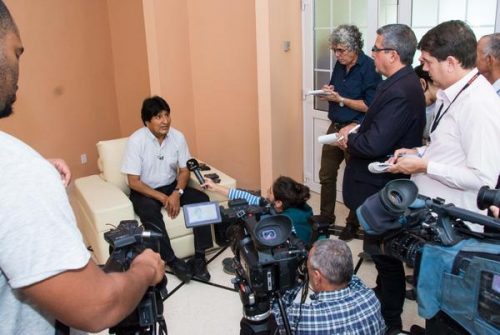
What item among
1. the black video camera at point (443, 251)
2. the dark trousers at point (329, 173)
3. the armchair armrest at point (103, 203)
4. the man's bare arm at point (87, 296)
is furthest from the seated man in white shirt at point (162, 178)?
the man's bare arm at point (87, 296)

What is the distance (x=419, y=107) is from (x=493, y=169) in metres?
0.50

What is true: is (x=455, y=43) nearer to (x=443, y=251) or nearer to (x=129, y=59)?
(x=443, y=251)

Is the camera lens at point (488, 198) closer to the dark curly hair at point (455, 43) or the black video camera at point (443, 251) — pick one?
the black video camera at point (443, 251)

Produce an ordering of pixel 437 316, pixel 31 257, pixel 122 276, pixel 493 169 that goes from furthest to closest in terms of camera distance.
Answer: pixel 493 169 < pixel 437 316 < pixel 122 276 < pixel 31 257

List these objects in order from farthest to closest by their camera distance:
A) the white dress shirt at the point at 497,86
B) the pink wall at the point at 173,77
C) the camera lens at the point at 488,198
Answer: the pink wall at the point at 173,77, the white dress shirt at the point at 497,86, the camera lens at the point at 488,198

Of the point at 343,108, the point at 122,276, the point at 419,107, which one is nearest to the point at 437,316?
the point at 122,276

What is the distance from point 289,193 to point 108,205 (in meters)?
1.19

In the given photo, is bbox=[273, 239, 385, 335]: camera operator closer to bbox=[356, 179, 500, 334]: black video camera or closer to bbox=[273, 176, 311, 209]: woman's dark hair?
bbox=[356, 179, 500, 334]: black video camera

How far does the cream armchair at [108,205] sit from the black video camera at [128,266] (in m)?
1.34

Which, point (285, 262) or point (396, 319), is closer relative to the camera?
point (285, 262)

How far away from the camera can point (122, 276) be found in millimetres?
879

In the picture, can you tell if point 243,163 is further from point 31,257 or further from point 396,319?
point 31,257

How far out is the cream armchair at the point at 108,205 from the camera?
2.72 metres

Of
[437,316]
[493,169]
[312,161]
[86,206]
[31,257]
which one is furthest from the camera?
[312,161]
